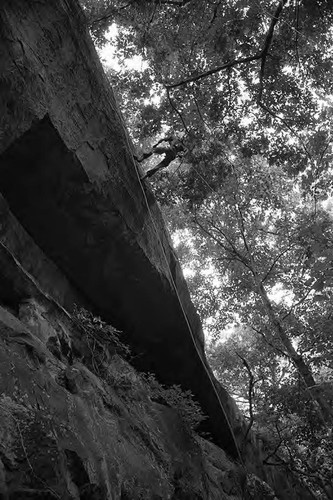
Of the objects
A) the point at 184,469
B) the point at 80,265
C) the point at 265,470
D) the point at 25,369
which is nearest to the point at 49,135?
the point at 80,265

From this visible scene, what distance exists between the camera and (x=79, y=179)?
17.5ft

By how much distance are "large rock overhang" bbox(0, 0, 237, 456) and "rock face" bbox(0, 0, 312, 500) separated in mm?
17

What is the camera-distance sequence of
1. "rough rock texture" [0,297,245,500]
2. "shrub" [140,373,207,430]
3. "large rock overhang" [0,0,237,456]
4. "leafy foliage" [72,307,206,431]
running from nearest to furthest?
"rough rock texture" [0,297,245,500] → "large rock overhang" [0,0,237,456] → "leafy foliage" [72,307,206,431] → "shrub" [140,373,207,430]

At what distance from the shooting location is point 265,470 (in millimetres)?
9109

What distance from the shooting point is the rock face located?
10.7ft

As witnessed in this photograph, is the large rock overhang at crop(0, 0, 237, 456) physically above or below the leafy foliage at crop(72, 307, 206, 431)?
above

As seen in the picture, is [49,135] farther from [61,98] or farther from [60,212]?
[60,212]

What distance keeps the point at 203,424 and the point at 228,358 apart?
A: 7224 mm

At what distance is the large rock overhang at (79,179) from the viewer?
15.7 ft

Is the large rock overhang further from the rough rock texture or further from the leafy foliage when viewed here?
the rough rock texture

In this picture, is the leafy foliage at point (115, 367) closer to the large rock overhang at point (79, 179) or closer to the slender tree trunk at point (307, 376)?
the large rock overhang at point (79, 179)

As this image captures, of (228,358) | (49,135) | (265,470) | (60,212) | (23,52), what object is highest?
(228,358)

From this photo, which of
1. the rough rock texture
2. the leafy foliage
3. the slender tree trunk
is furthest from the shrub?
the slender tree trunk

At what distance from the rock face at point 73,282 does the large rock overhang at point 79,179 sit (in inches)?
0.7
